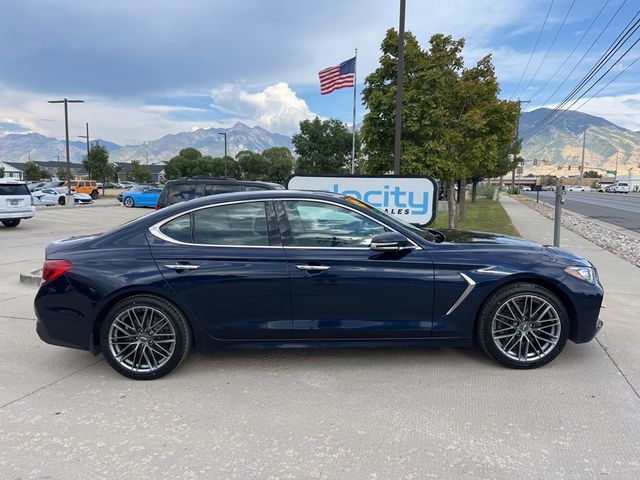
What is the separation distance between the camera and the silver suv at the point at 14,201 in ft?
50.4

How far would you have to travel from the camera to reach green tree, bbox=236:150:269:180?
68562 millimetres

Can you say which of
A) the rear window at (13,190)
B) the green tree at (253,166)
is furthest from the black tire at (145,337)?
the green tree at (253,166)

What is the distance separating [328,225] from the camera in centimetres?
400

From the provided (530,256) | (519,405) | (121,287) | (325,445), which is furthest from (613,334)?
(121,287)

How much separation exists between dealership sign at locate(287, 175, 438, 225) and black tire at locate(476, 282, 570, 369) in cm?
461

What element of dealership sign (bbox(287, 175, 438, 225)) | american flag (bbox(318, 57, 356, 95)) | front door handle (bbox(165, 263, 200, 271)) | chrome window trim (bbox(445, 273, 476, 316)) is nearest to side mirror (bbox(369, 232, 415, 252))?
chrome window trim (bbox(445, 273, 476, 316))

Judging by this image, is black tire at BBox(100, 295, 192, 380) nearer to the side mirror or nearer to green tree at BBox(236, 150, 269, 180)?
the side mirror

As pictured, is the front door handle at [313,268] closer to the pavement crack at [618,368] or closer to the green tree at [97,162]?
the pavement crack at [618,368]

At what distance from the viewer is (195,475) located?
8.74 feet

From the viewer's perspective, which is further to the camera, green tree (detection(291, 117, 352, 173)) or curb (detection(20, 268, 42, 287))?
green tree (detection(291, 117, 352, 173))

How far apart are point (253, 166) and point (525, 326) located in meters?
66.9

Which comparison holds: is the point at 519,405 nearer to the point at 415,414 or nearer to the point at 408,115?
the point at 415,414

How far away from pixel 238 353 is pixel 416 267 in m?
1.87

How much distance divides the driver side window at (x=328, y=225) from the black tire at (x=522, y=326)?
1148mm
